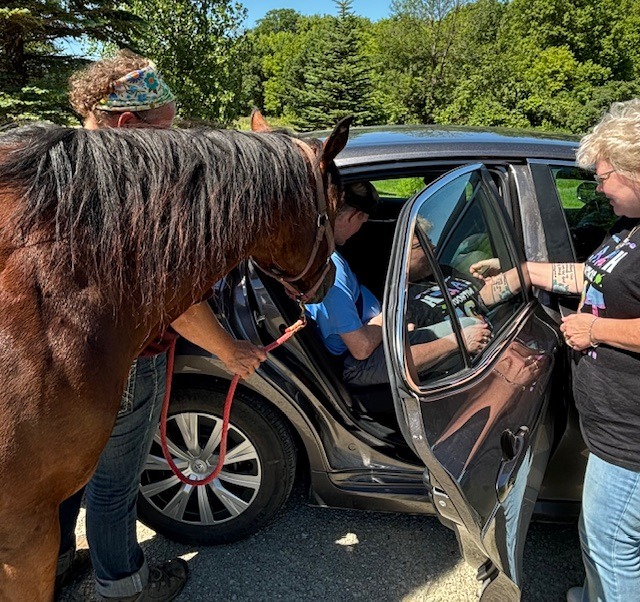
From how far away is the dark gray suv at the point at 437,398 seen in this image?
145 centimetres

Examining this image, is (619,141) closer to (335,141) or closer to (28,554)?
(335,141)

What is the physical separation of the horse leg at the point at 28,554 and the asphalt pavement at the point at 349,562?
32.7 inches

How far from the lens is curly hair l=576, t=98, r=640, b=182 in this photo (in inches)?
56.7

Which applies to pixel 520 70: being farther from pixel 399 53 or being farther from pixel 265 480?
pixel 265 480

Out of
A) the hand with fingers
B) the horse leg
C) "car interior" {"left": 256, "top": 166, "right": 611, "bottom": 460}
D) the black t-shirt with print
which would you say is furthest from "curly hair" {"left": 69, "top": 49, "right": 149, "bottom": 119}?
the black t-shirt with print

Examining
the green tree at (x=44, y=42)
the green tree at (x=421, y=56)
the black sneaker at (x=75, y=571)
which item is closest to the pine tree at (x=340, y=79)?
the green tree at (x=421, y=56)

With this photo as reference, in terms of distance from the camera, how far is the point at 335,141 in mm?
1440

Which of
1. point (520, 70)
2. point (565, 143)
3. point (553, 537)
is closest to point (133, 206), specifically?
point (565, 143)

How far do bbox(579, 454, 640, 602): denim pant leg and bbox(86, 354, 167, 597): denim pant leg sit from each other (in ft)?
4.66

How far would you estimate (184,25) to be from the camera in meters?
14.7

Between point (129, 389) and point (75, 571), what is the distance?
1041mm

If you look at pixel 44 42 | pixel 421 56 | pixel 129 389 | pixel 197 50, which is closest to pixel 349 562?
pixel 129 389

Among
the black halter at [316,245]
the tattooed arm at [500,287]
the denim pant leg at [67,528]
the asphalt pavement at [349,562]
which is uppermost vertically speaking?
the black halter at [316,245]

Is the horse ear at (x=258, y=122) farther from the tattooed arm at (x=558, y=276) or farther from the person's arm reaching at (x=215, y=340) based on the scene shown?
the tattooed arm at (x=558, y=276)
